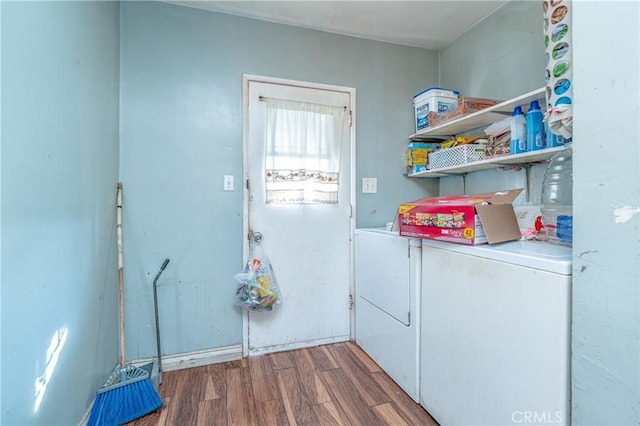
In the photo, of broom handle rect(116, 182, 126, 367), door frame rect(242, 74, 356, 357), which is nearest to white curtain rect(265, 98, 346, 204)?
door frame rect(242, 74, 356, 357)

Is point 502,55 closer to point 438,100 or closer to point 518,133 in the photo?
point 438,100

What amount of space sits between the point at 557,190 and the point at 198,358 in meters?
2.40

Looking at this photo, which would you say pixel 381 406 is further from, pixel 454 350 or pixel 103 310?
pixel 103 310

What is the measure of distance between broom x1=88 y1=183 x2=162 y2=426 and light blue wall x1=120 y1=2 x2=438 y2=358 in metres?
0.28

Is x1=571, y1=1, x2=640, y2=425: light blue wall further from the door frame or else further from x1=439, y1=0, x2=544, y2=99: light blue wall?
the door frame

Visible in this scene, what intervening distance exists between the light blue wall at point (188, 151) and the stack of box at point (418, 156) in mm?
917

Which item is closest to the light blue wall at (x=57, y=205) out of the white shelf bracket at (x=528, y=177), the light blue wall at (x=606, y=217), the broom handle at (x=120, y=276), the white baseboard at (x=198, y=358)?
the broom handle at (x=120, y=276)

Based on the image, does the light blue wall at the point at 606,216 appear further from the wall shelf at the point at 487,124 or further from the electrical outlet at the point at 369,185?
→ the electrical outlet at the point at 369,185

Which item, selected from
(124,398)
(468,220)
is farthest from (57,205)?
(468,220)

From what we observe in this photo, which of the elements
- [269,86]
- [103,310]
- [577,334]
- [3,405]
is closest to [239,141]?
[269,86]

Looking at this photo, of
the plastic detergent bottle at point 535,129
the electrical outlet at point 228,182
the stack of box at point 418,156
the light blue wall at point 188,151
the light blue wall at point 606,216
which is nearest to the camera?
the light blue wall at point 606,216

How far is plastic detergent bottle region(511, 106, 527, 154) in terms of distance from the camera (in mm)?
1554

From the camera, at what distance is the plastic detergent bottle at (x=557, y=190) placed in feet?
4.55

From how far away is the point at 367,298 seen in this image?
6.67 ft
